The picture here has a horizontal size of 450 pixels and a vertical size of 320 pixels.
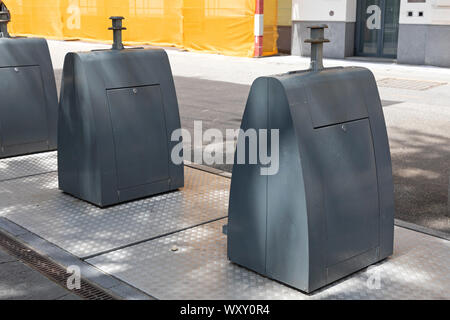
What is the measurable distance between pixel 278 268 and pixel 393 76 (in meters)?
10.5

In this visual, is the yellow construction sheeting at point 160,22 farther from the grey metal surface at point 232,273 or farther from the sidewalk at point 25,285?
the sidewalk at point 25,285

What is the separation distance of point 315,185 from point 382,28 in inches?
516

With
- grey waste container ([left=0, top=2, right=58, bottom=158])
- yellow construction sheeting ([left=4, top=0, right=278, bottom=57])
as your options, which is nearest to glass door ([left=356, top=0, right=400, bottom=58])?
yellow construction sheeting ([left=4, top=0, right=278, bottom=57])

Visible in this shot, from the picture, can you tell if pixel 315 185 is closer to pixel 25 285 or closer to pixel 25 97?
pixel 25 285

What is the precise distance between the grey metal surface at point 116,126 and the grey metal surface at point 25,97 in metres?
1.36

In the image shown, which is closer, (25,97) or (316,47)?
(316,47)

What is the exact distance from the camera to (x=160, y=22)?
19.1m

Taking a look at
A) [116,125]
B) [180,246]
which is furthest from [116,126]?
[180,246]

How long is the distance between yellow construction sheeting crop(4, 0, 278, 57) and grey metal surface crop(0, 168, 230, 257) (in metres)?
12.0

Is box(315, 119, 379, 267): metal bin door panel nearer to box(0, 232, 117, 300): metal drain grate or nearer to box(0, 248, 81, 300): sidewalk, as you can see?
box(0, 232, 117, 300): metal drain grate

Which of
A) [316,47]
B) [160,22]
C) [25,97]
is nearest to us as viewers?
[316,47]

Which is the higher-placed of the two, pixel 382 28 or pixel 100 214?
pixel 382 28

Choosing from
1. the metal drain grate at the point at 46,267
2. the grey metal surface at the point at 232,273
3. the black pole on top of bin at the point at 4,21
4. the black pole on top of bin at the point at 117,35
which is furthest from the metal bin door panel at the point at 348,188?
the black pole on top of bin at the point at 4,21

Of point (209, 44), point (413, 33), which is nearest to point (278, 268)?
point (413, 33)
